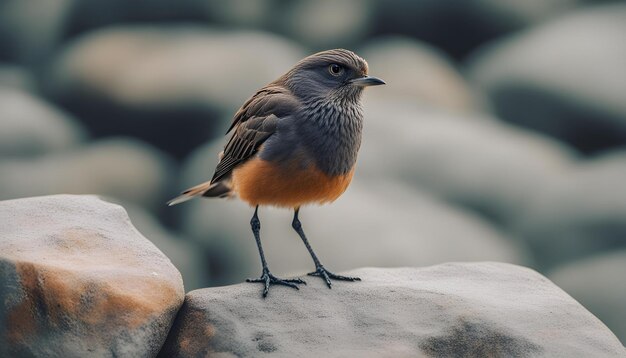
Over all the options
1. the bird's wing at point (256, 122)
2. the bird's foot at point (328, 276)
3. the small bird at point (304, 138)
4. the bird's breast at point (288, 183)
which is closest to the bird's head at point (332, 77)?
the small bird at point (304, 138)

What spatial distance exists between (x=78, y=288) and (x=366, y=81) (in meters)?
2.03

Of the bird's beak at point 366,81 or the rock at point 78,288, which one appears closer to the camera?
the rock at point 78,288

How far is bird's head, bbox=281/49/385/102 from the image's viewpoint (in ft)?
16.7

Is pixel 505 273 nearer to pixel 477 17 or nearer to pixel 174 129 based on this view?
pixel 174 129

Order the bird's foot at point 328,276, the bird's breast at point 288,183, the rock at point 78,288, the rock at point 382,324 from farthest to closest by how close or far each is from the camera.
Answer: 1. the bird's foot at point 328,276
2. the bird's breast at point 288,183
3. the rock at point 382,324
4. the rock at point 78,288

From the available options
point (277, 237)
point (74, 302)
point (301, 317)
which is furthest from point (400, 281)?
point (277, 237)

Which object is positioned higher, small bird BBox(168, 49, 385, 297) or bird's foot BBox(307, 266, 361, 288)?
small bird BBox(168, 49, 385, 297)

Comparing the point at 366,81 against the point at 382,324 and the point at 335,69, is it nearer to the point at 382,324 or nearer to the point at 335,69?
the point at 335,69

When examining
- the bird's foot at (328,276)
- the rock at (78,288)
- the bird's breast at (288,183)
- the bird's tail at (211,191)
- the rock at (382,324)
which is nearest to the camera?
the rock at (78,288)

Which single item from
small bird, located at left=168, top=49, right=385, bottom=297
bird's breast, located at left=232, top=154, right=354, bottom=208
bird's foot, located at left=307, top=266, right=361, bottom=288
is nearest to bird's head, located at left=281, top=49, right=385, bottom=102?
small bird, located at left=168, top=49, right=385, bottom=297

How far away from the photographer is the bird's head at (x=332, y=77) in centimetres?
510

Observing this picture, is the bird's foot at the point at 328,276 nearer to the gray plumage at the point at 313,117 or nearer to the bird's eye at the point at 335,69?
the gray plumage at the point at 313,117

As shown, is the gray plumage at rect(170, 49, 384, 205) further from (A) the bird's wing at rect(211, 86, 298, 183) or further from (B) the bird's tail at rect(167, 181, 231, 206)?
(B) the bird's tail at rect(167, 181, 231, 206)

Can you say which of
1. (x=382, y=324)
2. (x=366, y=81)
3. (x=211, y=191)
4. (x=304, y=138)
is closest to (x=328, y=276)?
(x=382, y=324)
